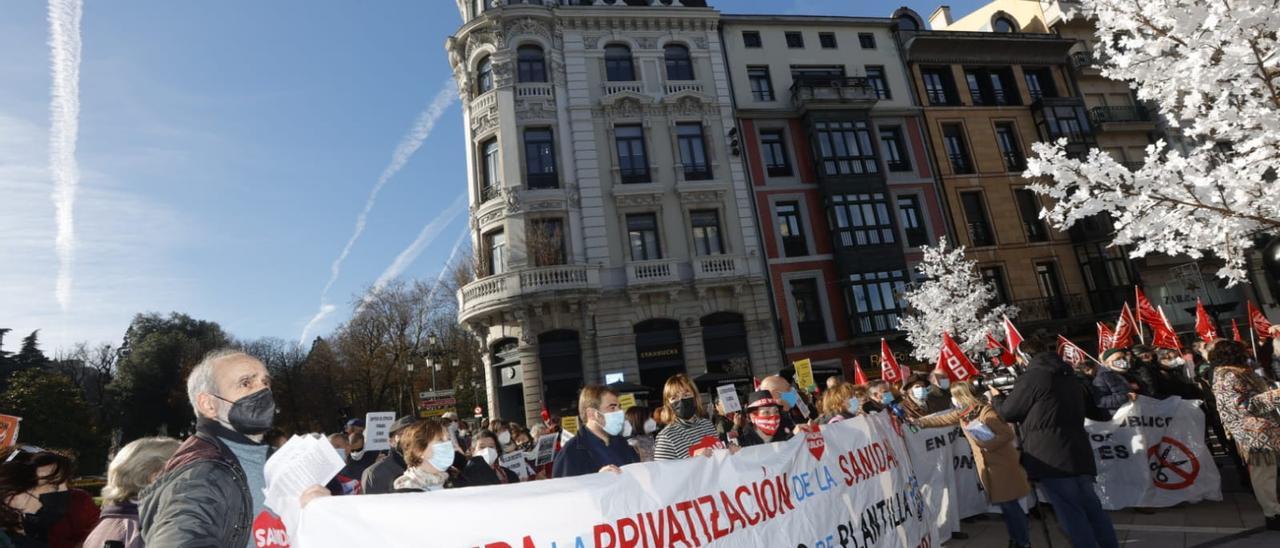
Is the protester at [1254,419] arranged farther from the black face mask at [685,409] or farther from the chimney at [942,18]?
the chimney at [942,18]

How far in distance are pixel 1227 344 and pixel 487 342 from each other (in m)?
22.3

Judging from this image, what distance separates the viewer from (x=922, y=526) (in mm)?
6301

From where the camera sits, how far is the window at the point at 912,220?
28.6m

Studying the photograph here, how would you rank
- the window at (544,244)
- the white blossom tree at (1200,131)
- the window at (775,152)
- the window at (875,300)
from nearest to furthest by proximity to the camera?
the white blossom tree at (1200,131), the window at (544,244), the window at (875,300), the window at (775,152)

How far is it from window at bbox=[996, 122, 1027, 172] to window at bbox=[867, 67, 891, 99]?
20.8 ft

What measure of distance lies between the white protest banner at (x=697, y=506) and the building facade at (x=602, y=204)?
17001mm

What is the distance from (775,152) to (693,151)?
4.12 metres

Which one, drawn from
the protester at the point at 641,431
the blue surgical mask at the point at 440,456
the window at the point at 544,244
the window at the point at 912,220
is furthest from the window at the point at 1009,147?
the blue surgical mask at the point at 440,456

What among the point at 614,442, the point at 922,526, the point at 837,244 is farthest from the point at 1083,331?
the point at 614,442

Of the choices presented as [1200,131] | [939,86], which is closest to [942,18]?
[939,86]

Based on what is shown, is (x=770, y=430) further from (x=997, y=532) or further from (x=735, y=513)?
(x=997, y=532)

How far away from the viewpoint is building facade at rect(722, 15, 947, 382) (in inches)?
1046

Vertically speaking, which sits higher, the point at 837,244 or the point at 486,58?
the point at 486,58

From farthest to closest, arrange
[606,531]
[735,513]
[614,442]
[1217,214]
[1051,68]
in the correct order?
[1051,68] → [1217,214] → [614,442] → [735,513] → [606,531]
